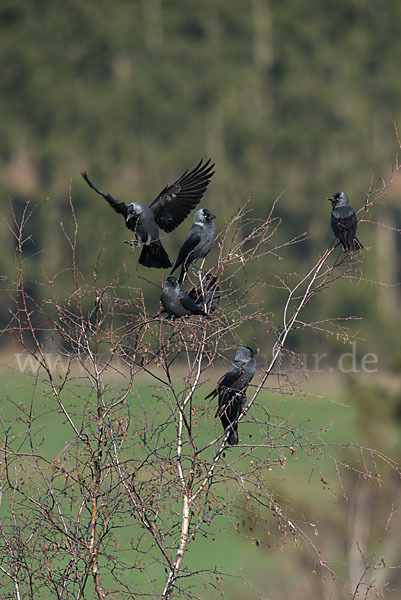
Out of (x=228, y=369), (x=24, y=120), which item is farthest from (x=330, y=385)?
(x=228, y=369)

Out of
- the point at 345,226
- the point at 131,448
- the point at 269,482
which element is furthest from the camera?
the point at 269,482

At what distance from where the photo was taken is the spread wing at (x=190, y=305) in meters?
6.11

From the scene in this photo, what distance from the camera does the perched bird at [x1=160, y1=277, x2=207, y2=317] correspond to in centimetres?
614

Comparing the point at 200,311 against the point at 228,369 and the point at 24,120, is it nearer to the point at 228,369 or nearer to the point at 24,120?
the point at 228,369

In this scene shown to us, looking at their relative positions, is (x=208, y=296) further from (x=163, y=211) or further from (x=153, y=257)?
(x=163, y=211)

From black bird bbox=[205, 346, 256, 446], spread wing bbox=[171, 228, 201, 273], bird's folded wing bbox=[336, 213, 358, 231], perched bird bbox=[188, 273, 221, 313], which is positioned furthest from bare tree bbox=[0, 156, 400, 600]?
spread wing bbox=[171, 228, 201, 273]

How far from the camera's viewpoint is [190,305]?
616 cm

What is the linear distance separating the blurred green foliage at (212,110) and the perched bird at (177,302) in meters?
27.0

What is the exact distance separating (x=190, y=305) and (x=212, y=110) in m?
31.0

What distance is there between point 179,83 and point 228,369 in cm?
3142

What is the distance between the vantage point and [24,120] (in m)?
37.9

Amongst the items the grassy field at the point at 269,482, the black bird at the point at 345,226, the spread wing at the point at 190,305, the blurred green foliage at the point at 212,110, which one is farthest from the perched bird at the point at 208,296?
the blurred green foliage at the point at 212,110

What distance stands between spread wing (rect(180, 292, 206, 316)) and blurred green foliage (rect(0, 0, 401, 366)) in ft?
88.8

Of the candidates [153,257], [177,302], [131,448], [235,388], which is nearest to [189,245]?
[153,257]
